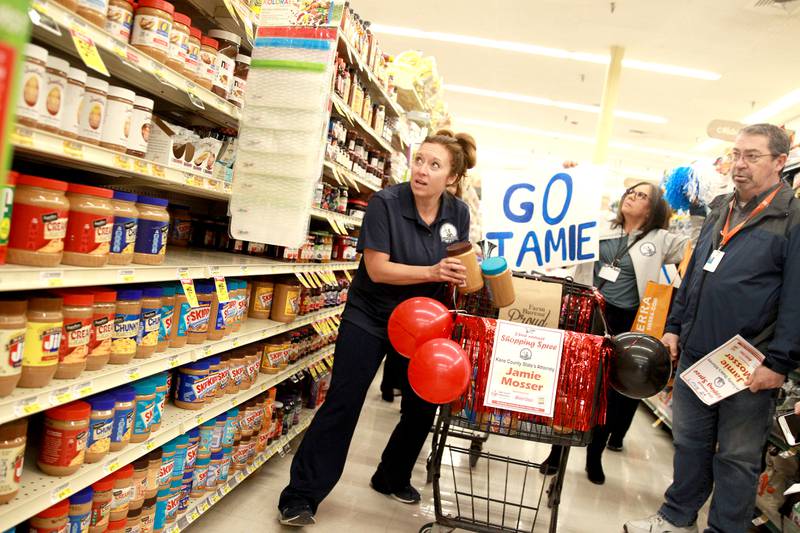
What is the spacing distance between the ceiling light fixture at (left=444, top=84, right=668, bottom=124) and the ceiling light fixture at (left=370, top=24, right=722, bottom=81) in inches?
88.9

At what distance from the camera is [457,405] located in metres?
2.00

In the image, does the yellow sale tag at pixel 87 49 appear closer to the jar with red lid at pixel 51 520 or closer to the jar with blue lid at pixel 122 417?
the jar with blue lid at pixel 122 417

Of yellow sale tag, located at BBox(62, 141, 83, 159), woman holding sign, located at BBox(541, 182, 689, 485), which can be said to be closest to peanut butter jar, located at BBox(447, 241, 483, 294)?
yellow sale tag, located at BBox(62, 141, 83, 159)

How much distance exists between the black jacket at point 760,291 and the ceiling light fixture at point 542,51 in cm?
692

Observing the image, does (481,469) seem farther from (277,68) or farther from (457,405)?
(277,68)

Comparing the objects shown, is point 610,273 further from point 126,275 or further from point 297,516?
point 126,275

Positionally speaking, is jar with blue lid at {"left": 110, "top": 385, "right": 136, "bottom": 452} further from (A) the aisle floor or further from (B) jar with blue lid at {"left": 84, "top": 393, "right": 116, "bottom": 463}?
(A) the aisle floor

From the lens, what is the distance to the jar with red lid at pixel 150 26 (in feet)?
5.43

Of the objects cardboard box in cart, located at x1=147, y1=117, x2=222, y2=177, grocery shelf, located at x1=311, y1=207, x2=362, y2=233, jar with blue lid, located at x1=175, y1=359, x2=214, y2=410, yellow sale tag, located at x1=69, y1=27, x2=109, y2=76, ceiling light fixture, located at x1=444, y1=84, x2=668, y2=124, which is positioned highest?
ceiling light fixture, located at x1=444, y1=84, x2=668, y2=124

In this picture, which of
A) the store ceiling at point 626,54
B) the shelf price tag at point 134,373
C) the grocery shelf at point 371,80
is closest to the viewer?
Result: the shelf price tag at point 134,373

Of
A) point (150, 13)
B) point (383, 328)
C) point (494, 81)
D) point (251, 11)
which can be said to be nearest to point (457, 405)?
point (383, 328)

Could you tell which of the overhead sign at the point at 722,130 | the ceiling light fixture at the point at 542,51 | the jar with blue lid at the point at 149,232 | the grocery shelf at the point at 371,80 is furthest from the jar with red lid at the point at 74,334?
the ceiling light fixture at the point at 542,51

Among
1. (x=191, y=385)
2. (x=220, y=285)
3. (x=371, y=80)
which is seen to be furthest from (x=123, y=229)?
(x=371, y=80)

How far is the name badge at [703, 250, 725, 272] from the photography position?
2516 millimetres
